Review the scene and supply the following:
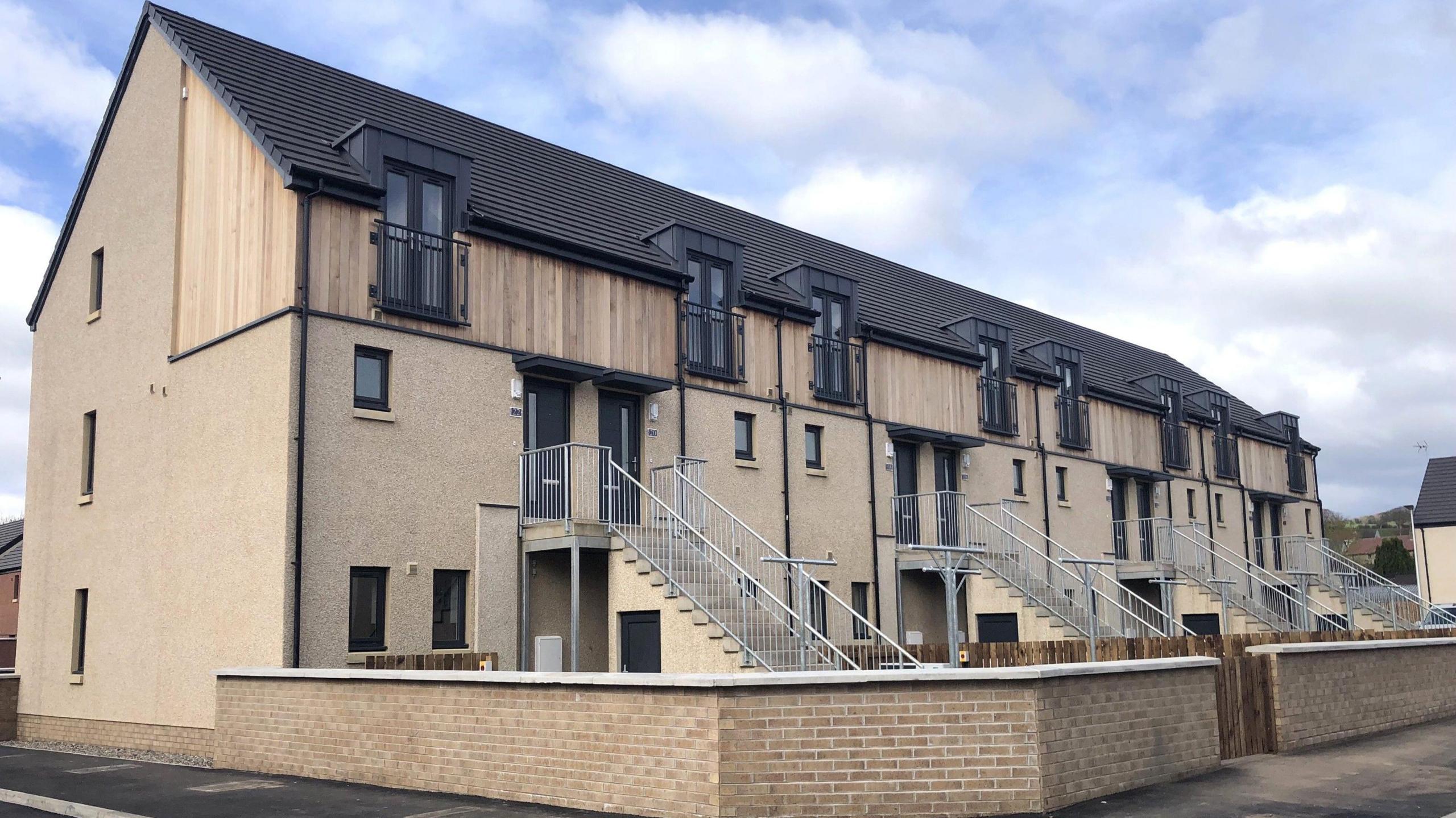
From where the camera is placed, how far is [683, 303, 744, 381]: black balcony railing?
792 inches

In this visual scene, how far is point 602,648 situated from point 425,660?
13.6 feet

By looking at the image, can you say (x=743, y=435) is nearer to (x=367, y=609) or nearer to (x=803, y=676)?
(x=367, y=609)

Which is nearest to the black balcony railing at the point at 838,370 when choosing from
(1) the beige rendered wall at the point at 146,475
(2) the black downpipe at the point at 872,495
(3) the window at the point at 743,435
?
(2) the black downpipe at the point at 872,495

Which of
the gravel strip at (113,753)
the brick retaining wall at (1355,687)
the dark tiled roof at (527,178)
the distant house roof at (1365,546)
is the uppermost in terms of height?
the dark tiled roof at (527,178)

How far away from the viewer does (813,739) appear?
9570mm

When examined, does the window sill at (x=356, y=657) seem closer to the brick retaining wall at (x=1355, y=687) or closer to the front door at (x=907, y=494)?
the brick retaining wall at (x=1355, y=687)

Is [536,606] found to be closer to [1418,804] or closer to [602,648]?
[602,648]

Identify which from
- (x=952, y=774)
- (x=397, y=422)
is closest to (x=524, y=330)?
(x=397, y=422)

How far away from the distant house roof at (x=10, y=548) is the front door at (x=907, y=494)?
3348cm

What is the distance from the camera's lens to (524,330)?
17.7 meters

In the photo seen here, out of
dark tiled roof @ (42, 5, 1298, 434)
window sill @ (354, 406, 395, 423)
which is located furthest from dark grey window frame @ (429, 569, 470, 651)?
dark tiled roof @ (42, 5, 1298, 434)

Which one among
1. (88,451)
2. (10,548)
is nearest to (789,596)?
(88,451)

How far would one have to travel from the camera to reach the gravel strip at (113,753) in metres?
15.2

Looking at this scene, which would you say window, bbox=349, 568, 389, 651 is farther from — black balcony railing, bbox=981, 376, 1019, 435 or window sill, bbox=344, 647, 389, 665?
black balcony railing, bbox=981, 376, 1019, 435
